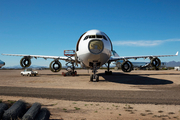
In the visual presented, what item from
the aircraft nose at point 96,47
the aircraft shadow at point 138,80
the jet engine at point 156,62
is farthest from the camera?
the jet engine at point 156,62

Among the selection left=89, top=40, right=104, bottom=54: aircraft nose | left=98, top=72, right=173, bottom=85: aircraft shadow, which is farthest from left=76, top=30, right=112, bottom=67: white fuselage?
left=98, top=72, right=173, bottom=85: aircraft shadow

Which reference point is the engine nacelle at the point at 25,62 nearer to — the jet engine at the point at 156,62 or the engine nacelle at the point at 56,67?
the engine nacelle at the point at 56,67

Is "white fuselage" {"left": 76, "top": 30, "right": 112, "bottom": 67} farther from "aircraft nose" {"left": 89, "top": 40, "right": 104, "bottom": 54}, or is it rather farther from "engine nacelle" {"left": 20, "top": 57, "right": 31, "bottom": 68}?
"engine nacelle" {"left": 20, "top": 57, "right": 31, "bottom": 68}

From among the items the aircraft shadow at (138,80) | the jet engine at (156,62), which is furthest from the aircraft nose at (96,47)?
the jet engine at (156,62)

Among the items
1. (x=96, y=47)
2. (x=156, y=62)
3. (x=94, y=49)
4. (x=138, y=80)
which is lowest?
(x=138, y=80)

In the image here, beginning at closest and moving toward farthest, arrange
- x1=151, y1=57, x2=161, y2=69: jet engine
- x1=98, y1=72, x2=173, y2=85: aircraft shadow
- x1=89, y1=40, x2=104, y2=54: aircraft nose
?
x1=89, y1=40, x2=104, y2=54: aircraft nose
x1=98, y1=72, x2=173, y2=85: aircraft shadow
x1=151, y1=57, x2=161, y2=69: jet engine

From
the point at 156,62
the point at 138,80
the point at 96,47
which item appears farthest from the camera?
the point at 156,62

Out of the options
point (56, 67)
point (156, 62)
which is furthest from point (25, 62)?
point (156, 62)

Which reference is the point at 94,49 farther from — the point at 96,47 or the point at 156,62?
the point at 156,62

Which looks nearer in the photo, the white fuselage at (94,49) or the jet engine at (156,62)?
the white fuselage at (94,49)

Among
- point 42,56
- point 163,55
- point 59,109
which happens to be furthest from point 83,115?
point 163,55

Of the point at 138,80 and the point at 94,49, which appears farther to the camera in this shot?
the point at 138,80

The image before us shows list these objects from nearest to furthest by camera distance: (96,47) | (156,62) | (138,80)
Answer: (96,47) < (138,80) < (156,62)

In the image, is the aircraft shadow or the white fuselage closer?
the white fuselage
